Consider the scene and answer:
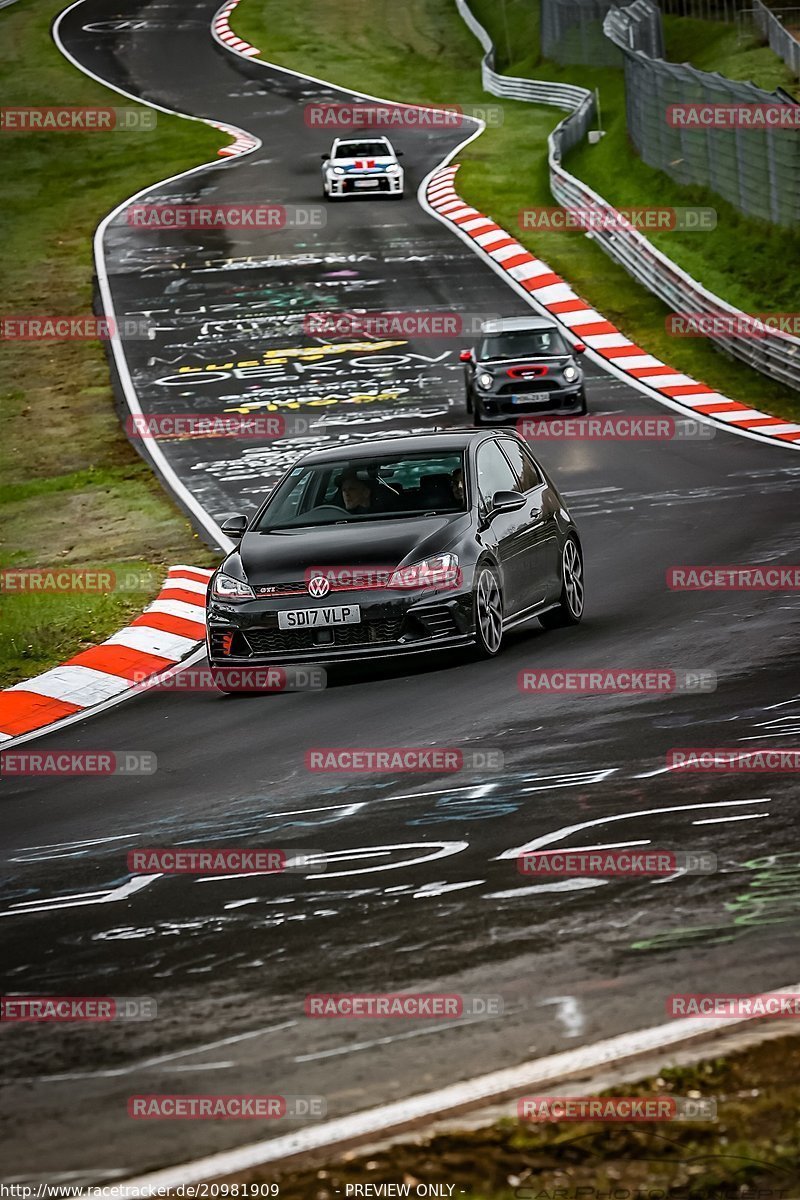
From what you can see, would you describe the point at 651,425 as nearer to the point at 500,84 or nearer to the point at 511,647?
the point at 511,647

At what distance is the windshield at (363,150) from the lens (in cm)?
4325

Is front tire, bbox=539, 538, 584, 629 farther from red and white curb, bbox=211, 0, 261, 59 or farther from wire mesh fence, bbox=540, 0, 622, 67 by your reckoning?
red and white curb, bbox=211, 0, 261, 59

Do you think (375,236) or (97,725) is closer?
(97,725)

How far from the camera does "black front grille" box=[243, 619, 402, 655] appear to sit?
39.2 feet

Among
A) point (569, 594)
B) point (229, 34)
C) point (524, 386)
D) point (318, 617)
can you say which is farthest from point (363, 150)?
point (318, 617)

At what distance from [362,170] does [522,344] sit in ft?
58.5

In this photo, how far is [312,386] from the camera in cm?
2914

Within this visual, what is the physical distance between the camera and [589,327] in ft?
105

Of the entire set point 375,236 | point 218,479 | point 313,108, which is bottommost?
point 218,479

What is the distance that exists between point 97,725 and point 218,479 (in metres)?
11.7

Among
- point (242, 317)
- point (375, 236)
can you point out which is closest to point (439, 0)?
point (375, 236)

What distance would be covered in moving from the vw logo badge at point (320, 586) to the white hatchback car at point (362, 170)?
1274 inches

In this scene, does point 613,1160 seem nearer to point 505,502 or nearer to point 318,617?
point 318,617

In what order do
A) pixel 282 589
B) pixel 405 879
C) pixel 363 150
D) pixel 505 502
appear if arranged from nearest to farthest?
pixel 405 879 → pixel 282 589 → pixel 505 502 → pixel 363 150
